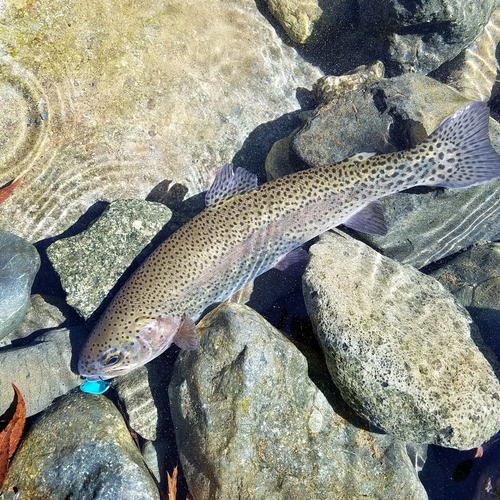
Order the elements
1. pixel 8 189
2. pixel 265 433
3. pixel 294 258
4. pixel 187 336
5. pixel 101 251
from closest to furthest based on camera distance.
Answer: pixel 265 433 → pixel 187 336 → pixel 101 251 → pixel 8 189 → pixel 294 258

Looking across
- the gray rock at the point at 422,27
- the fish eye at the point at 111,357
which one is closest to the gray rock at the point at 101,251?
the fish eye at the point at 111,357

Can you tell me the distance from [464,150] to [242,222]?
2.58 m

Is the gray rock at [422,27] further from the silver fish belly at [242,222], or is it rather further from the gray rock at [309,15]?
the silver fish belly at [242,222]

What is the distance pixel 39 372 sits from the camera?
4.92m

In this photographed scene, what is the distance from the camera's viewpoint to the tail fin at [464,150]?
4672 mm

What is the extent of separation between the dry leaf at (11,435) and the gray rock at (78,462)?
7 centimetres

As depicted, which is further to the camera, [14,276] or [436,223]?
[436,223]

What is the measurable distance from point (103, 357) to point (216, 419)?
4.68 feet

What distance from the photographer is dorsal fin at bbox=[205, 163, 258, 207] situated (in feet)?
15.9

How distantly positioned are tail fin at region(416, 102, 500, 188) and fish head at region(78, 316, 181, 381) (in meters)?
3.43

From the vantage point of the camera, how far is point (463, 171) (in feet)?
15.8

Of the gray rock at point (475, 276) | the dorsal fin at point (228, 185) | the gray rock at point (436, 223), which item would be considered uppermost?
the dorsal fin at point (228, 185)

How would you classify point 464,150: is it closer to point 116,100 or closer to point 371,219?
point 371,219

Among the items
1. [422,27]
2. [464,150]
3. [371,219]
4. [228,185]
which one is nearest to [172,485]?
[228,185]
